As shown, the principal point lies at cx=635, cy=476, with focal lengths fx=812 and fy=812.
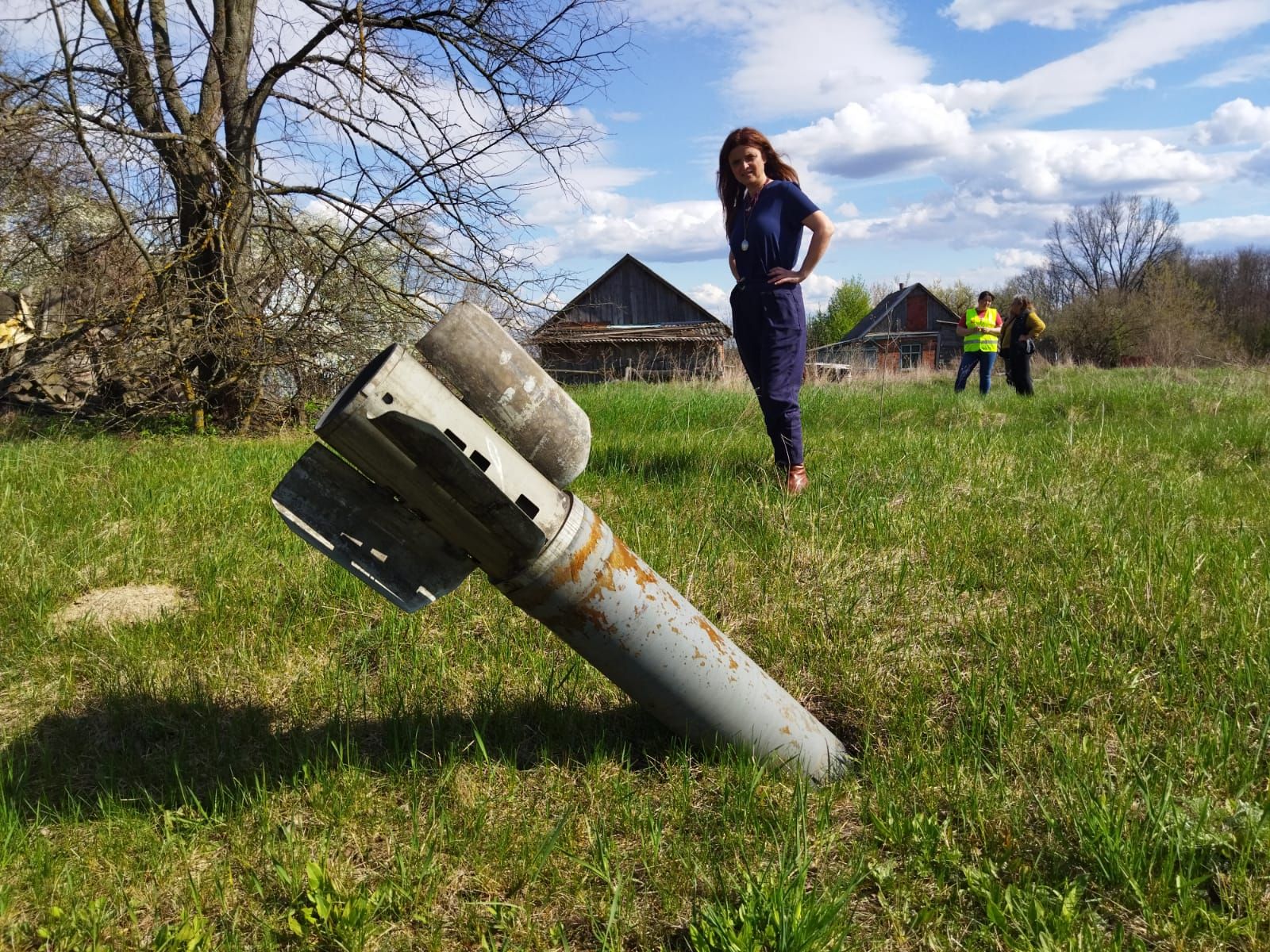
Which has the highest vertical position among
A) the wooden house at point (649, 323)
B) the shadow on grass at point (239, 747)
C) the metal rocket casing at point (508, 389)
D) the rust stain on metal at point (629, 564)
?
the wooden house at point (649, 323)

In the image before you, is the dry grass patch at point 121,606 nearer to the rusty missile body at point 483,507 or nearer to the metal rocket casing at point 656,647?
the rusty missile body at point 483,507

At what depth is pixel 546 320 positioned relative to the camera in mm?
8875

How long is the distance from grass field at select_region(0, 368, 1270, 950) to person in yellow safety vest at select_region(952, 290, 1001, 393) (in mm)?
9337

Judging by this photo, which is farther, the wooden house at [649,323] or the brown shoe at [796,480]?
the wooden house at [649,323]

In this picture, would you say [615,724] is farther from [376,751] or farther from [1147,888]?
[1147,888]

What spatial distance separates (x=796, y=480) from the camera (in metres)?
4.62

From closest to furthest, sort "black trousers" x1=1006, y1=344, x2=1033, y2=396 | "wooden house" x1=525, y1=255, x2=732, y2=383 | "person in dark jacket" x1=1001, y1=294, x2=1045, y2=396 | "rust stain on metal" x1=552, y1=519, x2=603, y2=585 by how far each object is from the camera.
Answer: "rust stain on metal" x1=552, y1=519, x2=603, y2=585 < "black trousers" x1=1006, y1=344, x2=1033, y2=396 < "person in dark jacket" x1=1001, y1=294, x2=1045, y2=396 < "wooden house" x1=525, y1=255, x2=732, y2=383

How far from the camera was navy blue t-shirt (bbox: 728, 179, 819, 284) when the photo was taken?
4.64 m

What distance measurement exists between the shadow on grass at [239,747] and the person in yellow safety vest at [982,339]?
11657 mm

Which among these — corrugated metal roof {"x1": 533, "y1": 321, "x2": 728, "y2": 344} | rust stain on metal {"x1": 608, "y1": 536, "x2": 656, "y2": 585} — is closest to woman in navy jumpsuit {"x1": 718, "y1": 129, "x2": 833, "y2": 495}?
rust stain on metal {"x1": 608, "y1": 536, "x2": 656, "y2": 585}

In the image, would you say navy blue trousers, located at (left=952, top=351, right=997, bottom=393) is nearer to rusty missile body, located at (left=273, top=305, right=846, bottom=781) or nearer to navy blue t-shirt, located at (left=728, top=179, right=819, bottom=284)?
navy blue t-shirt, located at (left=728, top=179, right=819, bottom=284)

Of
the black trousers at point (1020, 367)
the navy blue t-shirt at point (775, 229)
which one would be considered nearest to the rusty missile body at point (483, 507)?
the navy blue t-shirt at point (775, 229)

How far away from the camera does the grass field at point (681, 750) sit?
1700mm

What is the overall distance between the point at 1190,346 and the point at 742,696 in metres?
51.8
